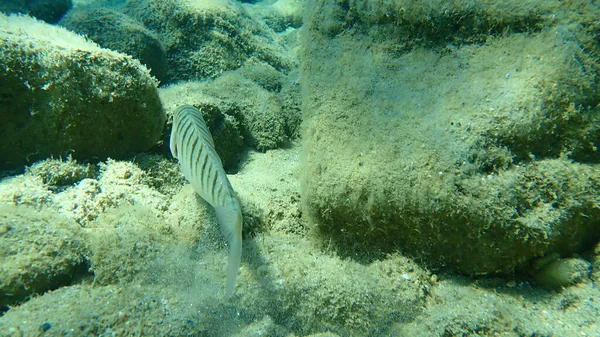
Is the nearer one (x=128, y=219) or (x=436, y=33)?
(x=128, y=219)

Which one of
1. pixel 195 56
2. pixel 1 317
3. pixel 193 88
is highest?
pixel 195 56

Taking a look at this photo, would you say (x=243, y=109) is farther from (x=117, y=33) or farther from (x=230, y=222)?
(x=230, y=222)

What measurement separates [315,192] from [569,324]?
186 cm

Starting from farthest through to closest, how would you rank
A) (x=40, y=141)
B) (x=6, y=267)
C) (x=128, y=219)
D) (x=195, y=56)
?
1. (x=195, y=56)
2. (x=40, y=141)
3. (x=128, y=219)
4. (x=6, y=267)

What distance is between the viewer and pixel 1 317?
1869 mm

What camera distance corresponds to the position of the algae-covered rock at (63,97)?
277 centimetres

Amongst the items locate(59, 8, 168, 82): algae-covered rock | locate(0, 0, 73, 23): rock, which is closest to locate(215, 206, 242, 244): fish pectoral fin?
locate(59, 8, 168, 82): algae-covered rock

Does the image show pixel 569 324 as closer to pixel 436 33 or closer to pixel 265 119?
pixel 436 33

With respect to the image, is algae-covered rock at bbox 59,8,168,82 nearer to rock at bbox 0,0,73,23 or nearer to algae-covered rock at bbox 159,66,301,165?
algae-covered rock at bbox 159,66,301,165

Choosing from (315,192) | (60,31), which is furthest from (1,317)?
(60,31)

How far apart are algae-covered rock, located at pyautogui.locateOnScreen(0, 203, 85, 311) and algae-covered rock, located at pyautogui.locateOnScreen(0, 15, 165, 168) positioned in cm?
84

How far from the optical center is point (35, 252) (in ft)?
7.06

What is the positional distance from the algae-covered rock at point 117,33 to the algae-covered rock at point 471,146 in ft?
11.9

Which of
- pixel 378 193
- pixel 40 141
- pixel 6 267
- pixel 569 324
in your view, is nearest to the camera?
pixel 569 324
